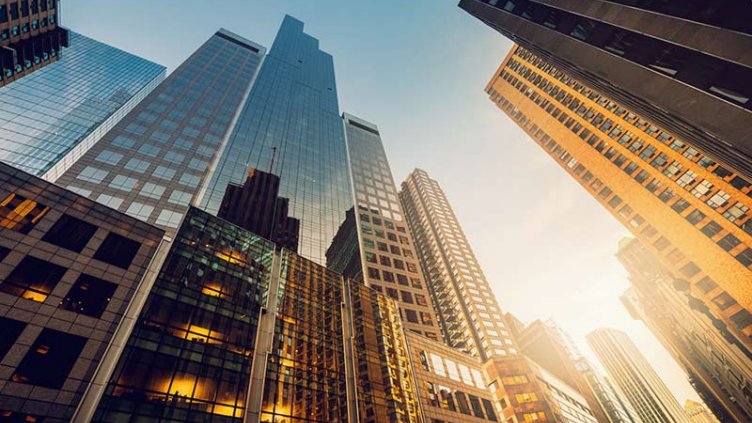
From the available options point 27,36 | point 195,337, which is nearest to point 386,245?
point 195,337

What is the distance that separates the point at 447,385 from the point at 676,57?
47.6m

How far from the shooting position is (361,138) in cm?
13075

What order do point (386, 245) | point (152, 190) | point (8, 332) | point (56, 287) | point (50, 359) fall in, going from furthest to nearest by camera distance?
point (386, 245)
point (152, 190)
point (56, 287)
point (50, 359)
point (8, 332)

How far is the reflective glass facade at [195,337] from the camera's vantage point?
23281 millimetres

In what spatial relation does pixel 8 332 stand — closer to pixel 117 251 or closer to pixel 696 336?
pixel 117 251

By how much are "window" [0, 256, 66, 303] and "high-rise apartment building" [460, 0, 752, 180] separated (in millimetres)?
42764

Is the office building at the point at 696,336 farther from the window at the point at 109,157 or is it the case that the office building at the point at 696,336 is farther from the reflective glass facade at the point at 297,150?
the window at the point at 109,157

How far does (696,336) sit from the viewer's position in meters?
89.4

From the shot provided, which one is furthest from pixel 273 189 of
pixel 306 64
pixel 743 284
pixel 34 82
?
pixel 306 64

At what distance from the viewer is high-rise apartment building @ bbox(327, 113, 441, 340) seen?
65625mm

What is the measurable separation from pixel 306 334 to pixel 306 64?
524ft

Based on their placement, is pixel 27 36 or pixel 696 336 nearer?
pixel 27 36

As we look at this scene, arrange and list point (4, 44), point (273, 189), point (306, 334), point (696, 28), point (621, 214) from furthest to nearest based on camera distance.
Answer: point (273, 189)
point (621, 214)
point (4, 44)
point (306, 334)
point (696, 28)

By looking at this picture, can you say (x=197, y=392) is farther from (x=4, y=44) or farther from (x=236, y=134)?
(x=236, y=134)
